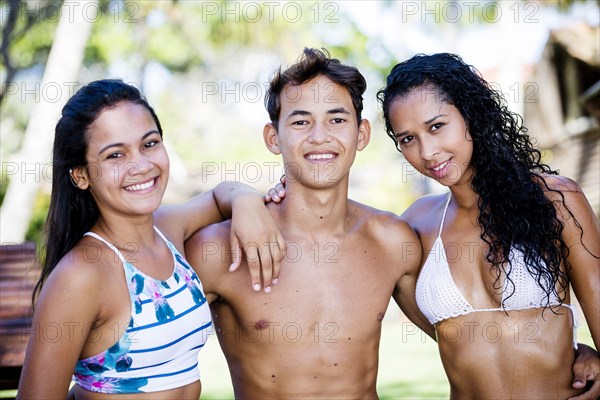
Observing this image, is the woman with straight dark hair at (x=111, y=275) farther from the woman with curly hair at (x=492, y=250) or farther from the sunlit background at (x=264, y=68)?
the sunlit background at (x=264, y=68)

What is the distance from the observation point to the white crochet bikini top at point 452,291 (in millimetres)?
3670

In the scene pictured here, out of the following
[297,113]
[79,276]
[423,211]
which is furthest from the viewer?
[423,211]

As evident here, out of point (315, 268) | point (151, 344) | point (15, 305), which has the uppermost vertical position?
point (315, 268)

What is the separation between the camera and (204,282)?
378 cm

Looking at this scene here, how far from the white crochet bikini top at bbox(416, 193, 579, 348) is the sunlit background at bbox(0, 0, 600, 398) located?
121 inches

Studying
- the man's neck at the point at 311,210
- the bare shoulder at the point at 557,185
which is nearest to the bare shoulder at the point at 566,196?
the bare shoulder at the point at 557,185

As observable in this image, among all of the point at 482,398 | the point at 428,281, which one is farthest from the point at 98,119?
the point at 482,398

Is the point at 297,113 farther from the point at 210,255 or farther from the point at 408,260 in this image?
the point at 408,260

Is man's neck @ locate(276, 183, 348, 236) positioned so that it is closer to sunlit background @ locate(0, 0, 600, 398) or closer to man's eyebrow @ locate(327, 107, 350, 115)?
man's eyebrow @ locate(327, 107, 350, 115)

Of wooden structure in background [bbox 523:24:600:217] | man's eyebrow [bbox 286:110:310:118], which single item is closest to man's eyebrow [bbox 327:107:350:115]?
man's eyebrow [bbox 286:110:310:118]

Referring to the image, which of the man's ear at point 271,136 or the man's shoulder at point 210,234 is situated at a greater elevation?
the man's ear at point 271,136

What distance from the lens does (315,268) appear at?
4008mm

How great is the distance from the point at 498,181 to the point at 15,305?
2.66 m

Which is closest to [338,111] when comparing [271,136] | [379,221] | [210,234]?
[271,136]
